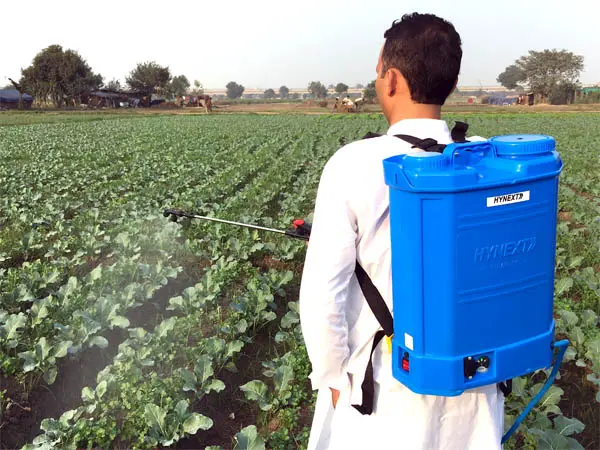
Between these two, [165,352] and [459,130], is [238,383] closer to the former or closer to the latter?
[165,352]

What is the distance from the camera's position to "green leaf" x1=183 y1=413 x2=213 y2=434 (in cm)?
329

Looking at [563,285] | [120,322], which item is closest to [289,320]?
[120,322]

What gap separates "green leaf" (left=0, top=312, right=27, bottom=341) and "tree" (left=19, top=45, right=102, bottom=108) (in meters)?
83.4

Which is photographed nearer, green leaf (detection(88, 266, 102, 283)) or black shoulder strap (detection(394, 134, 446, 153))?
black shoulder strap (detection(394, 134, 446, 153))

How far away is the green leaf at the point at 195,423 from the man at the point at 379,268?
64.0 inches

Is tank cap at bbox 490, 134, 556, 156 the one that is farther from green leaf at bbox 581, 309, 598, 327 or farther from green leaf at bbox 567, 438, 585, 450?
green leaf at bbox 581, 309, 598, 327

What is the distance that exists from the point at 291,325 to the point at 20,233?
4.76 m

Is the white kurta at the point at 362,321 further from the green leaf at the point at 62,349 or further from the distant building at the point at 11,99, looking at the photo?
the distant building at the point at 11,99

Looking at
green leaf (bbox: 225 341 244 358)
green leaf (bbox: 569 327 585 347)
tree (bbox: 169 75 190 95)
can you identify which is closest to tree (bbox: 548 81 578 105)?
tree (bbox: 169 75 190 95)

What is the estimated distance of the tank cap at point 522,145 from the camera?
59.4 inches

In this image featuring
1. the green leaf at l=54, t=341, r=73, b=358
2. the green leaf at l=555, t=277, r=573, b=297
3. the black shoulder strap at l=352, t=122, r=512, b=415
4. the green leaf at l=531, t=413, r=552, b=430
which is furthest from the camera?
the green leaf at l=555, t=277, r=573, b=297

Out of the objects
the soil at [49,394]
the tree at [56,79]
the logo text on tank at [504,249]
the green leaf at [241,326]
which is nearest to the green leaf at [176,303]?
the soil at [49,394]

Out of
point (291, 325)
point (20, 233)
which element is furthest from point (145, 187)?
point (291, 325)

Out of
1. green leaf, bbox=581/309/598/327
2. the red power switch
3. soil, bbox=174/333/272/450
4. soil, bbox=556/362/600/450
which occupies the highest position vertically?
the red power switch
